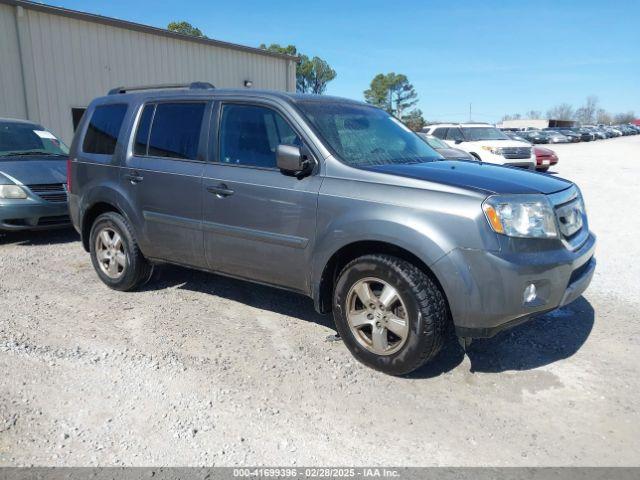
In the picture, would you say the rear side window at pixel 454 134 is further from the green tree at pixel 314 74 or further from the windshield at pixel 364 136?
the green tree at pixel 314 74

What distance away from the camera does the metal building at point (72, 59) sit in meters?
13.1

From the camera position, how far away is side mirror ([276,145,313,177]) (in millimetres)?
3600

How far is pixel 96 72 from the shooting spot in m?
15.0

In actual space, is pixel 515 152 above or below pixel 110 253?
above

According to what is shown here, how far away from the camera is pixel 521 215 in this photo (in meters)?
3.16

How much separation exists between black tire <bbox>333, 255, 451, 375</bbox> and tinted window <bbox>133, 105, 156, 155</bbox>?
94.6 inches

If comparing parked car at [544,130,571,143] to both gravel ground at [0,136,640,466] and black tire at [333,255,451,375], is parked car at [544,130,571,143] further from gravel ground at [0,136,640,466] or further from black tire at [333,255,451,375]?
black tire at [333,255,451,375]

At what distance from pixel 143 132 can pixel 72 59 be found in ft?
37.9

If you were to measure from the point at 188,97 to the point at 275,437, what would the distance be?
2986 mm

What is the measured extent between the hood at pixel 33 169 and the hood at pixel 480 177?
218 inches

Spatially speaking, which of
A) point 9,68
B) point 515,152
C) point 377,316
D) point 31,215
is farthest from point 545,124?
point 377,316

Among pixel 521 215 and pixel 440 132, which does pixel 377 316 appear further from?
pixel 440 132

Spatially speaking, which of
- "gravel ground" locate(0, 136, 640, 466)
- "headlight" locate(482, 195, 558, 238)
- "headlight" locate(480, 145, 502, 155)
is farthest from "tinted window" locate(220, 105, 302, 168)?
"headlight" locate(480, 145, 502, 155)

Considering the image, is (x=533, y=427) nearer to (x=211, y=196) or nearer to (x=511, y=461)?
(x=511, y=461)
